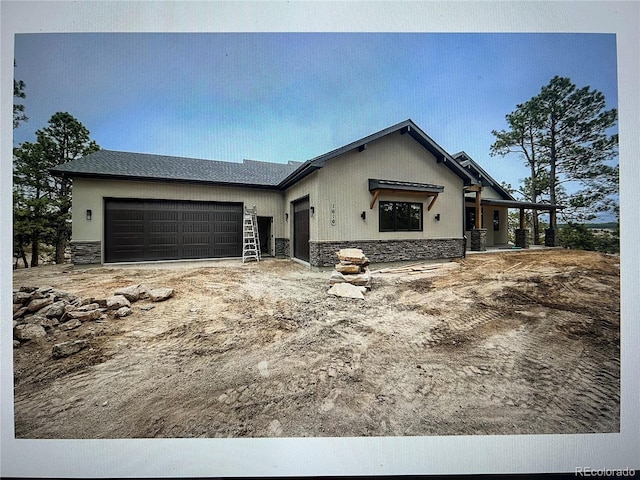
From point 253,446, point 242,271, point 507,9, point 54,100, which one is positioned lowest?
point 253,446

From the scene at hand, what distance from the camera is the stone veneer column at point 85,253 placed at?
1.95 meters

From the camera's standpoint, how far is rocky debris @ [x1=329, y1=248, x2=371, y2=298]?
218 cm

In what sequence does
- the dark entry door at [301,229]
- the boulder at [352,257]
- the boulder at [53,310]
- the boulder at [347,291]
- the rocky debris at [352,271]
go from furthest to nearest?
the dark entry door at [301,229], the boulder at [352,257], the rocky debris at [352,271], the boulder at [347,291], the boulder at [53,310]

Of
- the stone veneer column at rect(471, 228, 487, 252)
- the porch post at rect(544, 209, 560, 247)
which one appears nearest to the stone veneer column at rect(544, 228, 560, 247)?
the porch post at rect(544, 209, 560, 247)

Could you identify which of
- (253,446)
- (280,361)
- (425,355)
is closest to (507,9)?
(425,355)

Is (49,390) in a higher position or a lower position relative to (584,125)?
lower

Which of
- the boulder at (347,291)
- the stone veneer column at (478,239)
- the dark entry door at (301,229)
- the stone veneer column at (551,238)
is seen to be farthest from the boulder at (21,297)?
the stone veneer column at (478,239)

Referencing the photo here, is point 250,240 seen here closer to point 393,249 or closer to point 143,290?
point 143,290

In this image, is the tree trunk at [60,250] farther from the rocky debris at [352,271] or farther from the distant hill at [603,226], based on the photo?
the distant hill at [603,226]

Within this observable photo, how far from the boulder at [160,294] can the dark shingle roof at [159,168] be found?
4.00 feet

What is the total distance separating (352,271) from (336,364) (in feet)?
3.38

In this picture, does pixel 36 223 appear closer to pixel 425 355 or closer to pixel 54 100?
pixel 54 100

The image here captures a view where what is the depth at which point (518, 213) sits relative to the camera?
2.53 metres

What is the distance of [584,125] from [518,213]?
116 cm
